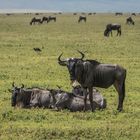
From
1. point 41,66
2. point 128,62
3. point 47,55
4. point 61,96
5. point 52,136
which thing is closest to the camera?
point 52,136

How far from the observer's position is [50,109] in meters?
15.4

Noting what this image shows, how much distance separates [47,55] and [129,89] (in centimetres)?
1157

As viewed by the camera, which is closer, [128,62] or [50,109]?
[50,109]

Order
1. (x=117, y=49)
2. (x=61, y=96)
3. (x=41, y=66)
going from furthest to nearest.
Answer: (x=117, y=49) < (x=41, y=66) < (x=61, y=96)

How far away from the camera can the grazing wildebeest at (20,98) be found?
15688mm

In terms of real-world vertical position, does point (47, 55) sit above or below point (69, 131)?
above

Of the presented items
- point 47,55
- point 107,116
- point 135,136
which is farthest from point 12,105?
point 47,55

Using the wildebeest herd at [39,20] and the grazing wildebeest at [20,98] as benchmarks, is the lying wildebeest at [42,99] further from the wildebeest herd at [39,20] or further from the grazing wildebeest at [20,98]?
the wildebeest herd at [39,20]

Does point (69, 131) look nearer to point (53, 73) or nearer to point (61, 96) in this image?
point (61, 96)

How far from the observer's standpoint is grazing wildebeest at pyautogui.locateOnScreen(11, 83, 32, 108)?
15.7 m

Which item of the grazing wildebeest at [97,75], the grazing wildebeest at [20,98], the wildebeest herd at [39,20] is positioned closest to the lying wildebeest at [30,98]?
the grazing wildebeest at [20,98]

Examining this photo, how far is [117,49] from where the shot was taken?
34.1m

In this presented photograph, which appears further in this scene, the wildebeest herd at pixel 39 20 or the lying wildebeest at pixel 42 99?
the wildebeest herd at pixel 39 20

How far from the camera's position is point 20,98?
51.5 feet
